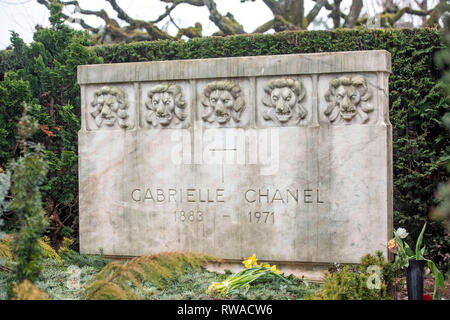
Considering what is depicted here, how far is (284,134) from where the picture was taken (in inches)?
228

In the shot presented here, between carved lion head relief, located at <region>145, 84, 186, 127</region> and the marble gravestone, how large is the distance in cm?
1

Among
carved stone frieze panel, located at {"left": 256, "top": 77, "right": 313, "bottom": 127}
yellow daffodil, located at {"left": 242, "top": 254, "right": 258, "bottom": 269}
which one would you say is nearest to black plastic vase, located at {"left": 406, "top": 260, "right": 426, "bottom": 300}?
yellow daffodil, located at {"left": 242, "top": 254, "right": 258, "bottom": 269}

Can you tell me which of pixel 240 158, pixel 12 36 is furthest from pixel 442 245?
pixel 12 36

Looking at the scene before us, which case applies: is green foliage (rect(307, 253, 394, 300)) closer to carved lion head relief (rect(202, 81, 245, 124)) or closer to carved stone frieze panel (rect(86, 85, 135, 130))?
carved lion head relief (rect(202, 81, 245, 124))

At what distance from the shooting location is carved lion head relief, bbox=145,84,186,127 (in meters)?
6.11

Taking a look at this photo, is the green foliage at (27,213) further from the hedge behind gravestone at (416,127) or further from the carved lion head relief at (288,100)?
the hedge behind gravestone at (416,127)

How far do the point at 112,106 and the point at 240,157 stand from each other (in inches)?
62.2

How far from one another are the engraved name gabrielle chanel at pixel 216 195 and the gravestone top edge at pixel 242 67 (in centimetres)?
120

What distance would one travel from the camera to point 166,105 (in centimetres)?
613

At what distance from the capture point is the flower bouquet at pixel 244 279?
4.87m

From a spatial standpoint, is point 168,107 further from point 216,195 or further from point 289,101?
point 289,101

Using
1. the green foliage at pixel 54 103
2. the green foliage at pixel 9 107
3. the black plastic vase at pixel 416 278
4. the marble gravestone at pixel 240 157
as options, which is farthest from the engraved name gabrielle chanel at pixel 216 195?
the green foliage at pixel 9 107
